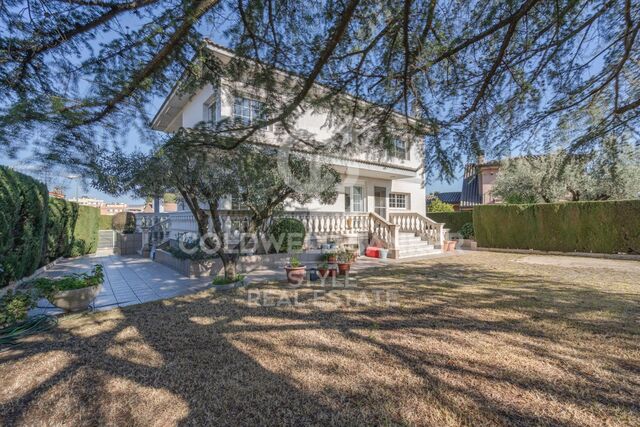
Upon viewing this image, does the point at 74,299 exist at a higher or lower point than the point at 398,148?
lower

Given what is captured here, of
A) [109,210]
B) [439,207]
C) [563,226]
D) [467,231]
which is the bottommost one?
[467,231]

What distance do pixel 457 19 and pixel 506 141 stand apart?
8.73ft

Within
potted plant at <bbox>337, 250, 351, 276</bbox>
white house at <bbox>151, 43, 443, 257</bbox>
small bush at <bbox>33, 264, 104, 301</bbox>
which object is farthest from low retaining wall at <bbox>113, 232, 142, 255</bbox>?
potted plant at <bbox>337, 250, 351, 276</bbox>

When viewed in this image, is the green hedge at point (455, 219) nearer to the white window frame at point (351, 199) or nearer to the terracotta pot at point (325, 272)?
the white window frame at point (351, 199)

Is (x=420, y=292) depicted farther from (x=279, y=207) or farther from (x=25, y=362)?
(x=25, y=362)

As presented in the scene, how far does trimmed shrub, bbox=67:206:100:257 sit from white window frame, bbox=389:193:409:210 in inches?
638

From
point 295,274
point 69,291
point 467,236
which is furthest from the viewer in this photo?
point 467,236

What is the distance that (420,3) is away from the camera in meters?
4.01

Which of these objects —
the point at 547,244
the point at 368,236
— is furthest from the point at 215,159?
the point at 547,244

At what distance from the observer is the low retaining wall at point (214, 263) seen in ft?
27.8

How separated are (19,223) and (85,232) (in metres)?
8.78

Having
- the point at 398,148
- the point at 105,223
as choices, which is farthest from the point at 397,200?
the point at 105,223

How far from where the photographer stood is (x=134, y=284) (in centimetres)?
769

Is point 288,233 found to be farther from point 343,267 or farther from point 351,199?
point 351,199
